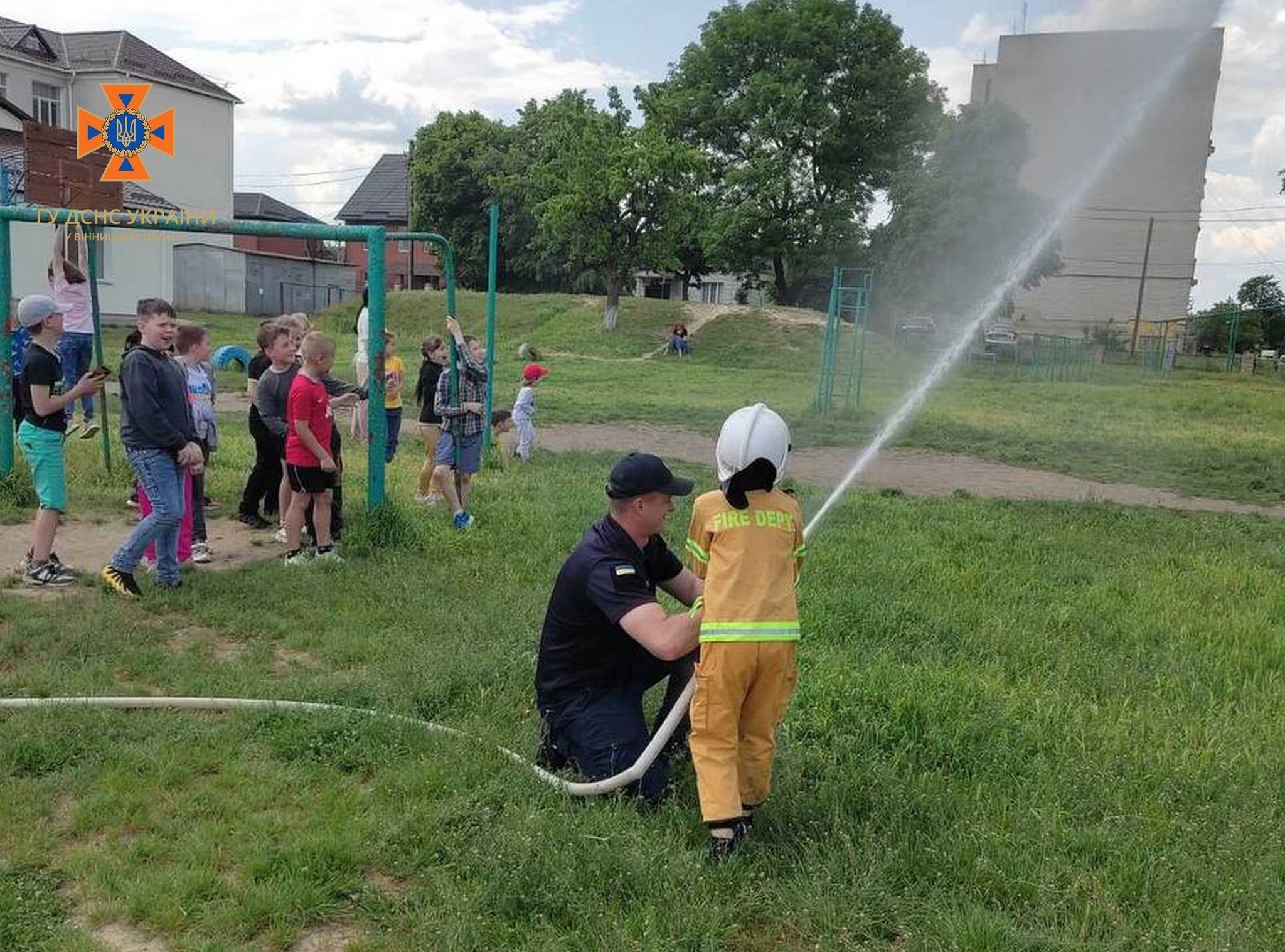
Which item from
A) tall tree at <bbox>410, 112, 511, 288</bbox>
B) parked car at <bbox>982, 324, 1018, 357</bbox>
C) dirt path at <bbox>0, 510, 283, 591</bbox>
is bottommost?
dirt path at <bbox>0, 510, 283, 591</bbox>

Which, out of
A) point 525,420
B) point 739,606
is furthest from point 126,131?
point 739,606

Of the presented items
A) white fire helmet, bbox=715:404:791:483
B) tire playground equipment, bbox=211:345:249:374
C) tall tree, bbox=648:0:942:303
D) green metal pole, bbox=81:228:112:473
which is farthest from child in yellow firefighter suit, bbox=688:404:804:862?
tall tree, bbox=648:0:942:303

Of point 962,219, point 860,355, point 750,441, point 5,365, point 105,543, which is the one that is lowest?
point 105,543

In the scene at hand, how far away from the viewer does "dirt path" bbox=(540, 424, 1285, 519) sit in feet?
42.1

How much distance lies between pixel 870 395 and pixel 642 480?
2041 cm

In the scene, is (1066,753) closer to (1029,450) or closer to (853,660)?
(853,660)

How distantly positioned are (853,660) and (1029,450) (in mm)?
12069

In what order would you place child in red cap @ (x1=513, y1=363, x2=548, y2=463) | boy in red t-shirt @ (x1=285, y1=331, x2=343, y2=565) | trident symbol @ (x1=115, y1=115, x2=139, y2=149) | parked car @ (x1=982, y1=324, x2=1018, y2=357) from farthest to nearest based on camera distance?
parked car @ (x1=982, y1=324, x2=1018, y2=357)
child in red cap @ (x1=513, y1=363, x2=548, y2=463)
trident symbol @ (x1=115, y1=115, x2=139, y2=149)
boy in red t-shirt @ (x1=285, y1=331, x2=343, y2=565)

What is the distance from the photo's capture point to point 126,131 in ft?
36.6

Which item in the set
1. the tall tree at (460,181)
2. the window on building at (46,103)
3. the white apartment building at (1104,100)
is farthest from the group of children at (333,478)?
the tall tree at (460,181)

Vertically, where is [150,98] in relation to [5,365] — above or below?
above

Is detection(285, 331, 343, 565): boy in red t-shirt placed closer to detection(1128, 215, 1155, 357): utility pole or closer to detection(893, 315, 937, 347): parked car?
detection(893, 315, 937, 347): parked car

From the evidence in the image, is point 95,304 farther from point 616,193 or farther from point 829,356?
point 616,193

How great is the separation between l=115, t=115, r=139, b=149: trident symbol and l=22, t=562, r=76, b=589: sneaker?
5.66 metres
